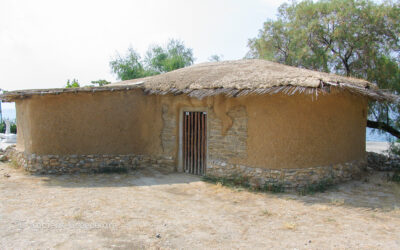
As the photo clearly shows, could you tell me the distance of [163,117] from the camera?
31.1 ft

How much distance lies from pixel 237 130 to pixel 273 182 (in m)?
1.52

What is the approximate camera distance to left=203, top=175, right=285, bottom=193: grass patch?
740cm

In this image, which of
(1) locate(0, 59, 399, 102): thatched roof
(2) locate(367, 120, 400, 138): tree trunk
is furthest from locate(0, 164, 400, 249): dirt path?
→ (2) locate(367, 120, 400, 138): tree trunk

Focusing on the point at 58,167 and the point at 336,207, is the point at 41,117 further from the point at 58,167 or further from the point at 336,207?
the point at 336,207

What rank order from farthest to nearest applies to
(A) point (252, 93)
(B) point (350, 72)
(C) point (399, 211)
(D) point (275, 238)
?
(B) point (350, 72) → (A) point (252, 93) → (C) point (399, 211) → (D) point (275, 238)

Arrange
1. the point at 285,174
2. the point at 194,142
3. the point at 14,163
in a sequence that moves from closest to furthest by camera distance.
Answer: the point at 285,174
the point at 194,142
the point at 14,163

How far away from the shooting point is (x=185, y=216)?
5770mm

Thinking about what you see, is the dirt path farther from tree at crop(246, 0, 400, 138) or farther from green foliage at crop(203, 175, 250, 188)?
tree at crop(246, 0, 400, 138)

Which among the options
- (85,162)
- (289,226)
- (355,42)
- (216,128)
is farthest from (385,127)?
(85,162)

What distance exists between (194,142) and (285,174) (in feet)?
9.36

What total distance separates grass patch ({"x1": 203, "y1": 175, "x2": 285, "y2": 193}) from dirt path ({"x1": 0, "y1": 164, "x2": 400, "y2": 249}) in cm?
28

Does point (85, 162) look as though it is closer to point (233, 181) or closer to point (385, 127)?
point (233, 181)

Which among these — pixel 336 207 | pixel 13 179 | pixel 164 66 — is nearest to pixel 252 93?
pixel 336 207

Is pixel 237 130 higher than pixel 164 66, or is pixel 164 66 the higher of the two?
pixel 164 66
